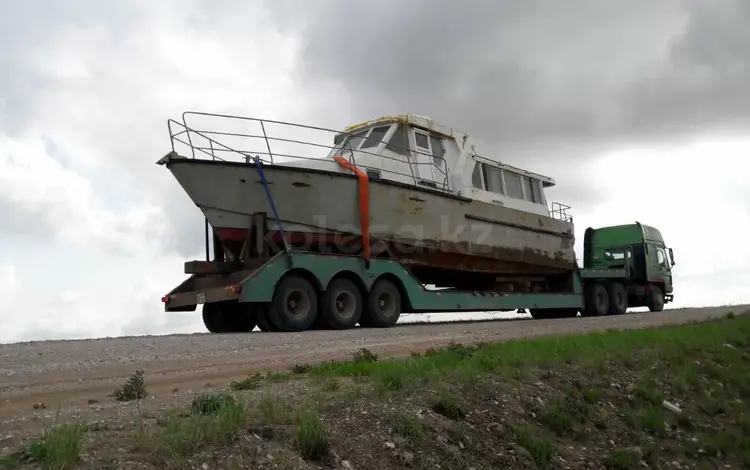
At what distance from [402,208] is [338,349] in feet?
17.0

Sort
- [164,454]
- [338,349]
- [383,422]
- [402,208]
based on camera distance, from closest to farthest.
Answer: [164,454]
[383,422]
[338,349]
[402,208]

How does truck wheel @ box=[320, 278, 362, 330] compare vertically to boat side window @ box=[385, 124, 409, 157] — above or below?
below

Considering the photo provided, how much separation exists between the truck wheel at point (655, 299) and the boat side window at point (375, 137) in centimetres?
1179

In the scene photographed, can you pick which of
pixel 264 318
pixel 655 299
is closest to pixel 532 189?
pixel 655 299

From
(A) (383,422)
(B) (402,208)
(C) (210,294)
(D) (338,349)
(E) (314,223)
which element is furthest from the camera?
(B) (402,208)

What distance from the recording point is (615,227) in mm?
21344

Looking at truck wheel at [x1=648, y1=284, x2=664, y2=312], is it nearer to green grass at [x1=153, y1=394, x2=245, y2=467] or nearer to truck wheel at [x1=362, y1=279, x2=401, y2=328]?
truck wheel at [x1=362, y1=279, x2=401, y2=328]

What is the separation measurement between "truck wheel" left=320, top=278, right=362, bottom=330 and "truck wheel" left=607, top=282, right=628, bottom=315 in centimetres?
1055

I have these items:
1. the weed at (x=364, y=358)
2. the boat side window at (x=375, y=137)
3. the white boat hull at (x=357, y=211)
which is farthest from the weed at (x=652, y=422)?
the boat side window at (x=375, y=137)

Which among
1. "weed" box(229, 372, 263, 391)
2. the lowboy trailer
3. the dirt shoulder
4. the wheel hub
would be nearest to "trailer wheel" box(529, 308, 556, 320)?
the lowboy trailer

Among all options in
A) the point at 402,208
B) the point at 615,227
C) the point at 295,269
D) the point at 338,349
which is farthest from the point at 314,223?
the point at 615,227

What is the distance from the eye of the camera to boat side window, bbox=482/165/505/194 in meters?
15.5

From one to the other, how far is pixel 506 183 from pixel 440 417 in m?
12.0

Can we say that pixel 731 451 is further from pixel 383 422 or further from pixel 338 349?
pixel 338 349
